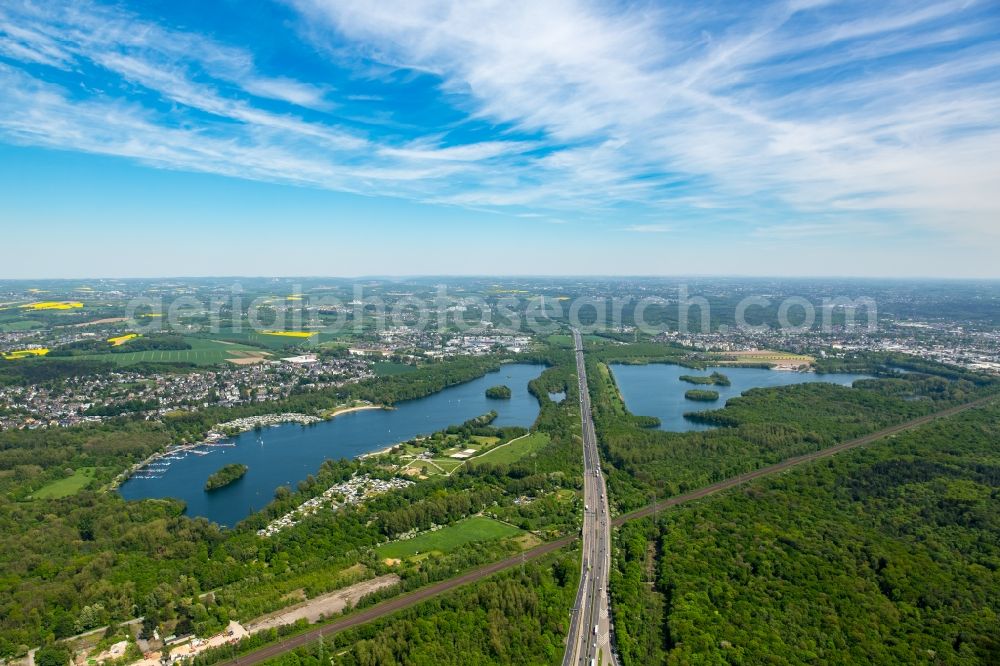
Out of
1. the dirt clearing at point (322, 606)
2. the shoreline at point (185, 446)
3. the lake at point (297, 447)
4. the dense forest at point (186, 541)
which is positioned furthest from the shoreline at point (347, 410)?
the dirt clearing at point (322, 606)

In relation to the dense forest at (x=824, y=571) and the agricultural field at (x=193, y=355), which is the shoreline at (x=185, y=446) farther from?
the dense forest at (x=824, y=571)

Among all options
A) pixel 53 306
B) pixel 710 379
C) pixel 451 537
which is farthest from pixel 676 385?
pixel 53 306

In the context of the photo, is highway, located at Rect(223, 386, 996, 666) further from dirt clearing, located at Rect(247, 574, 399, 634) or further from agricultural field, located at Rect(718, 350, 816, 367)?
agricultural field, located at Rect(718, 350, 816, 367)

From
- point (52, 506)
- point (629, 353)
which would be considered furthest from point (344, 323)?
point (52, 506)

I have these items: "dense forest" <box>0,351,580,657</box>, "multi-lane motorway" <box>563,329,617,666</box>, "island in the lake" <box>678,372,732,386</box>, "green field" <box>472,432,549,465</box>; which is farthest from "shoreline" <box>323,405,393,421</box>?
"island in the lake" <box>678,372,732,386</box>

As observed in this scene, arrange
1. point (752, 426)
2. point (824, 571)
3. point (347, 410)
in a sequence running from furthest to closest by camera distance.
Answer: point (347, 410), point (752, 426), point (824, 571)

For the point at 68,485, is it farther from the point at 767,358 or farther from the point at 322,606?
the point at 767,358
